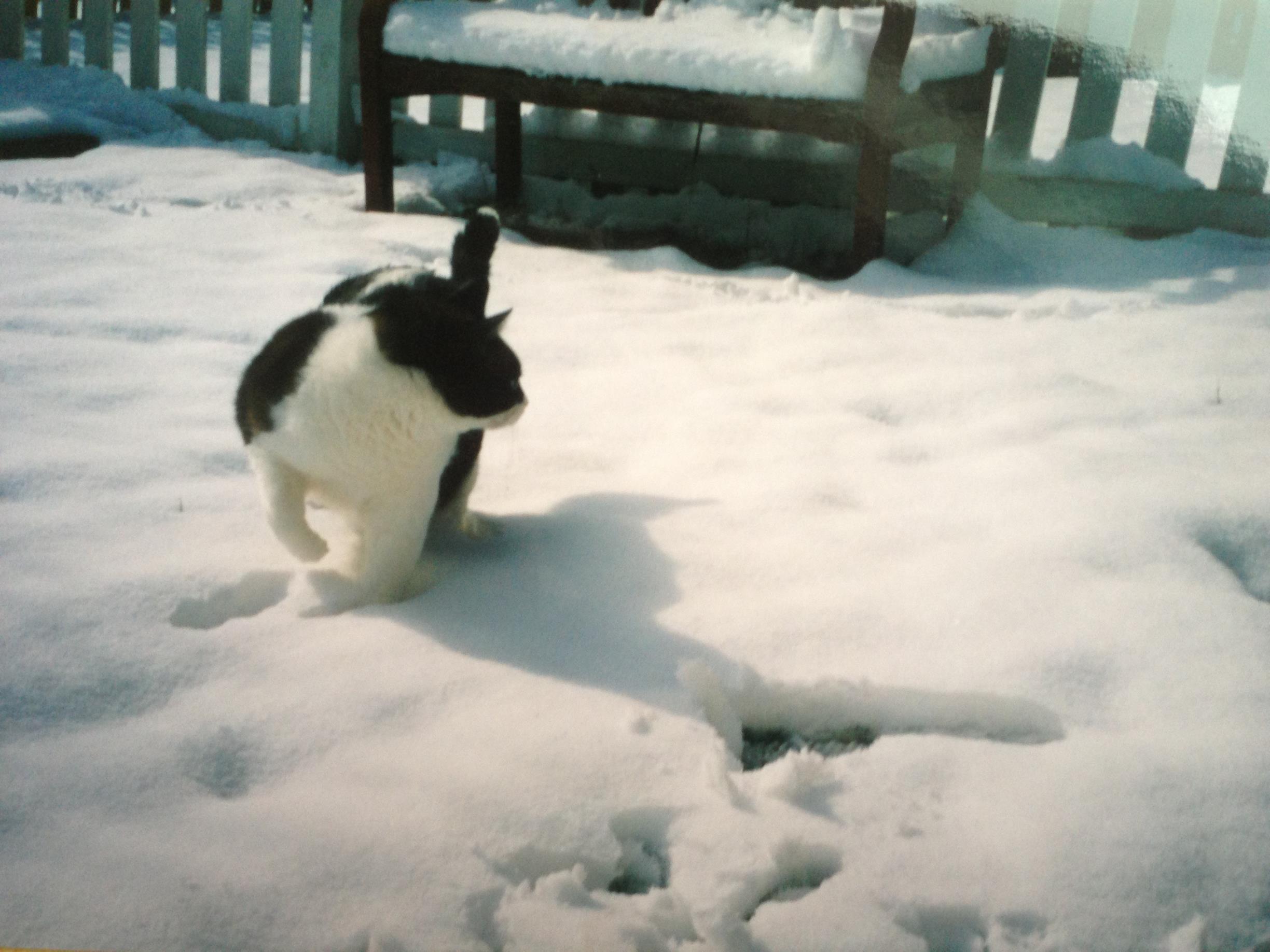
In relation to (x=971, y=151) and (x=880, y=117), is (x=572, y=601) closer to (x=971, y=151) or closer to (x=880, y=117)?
(x=880, y=117)

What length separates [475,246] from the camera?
1.89 metres

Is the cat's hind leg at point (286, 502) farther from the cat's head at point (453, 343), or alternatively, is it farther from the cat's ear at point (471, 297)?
the cat's ear at point (471, 297)

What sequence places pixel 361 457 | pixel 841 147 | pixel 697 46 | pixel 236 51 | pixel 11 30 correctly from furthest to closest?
pixel 11 30 → pixel 236 51 → pixel 841 147 → pixel 697 46 → pixel 361 457

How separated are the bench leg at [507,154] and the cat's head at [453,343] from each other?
2937mm

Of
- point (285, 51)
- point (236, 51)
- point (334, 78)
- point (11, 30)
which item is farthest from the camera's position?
point (11, 30)

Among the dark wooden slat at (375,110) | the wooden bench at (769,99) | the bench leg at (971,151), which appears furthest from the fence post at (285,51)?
the bench leg at (971,151)

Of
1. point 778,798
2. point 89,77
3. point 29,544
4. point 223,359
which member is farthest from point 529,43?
point 89,77

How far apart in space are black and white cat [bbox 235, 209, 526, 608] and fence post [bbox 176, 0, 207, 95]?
4222 millimetres

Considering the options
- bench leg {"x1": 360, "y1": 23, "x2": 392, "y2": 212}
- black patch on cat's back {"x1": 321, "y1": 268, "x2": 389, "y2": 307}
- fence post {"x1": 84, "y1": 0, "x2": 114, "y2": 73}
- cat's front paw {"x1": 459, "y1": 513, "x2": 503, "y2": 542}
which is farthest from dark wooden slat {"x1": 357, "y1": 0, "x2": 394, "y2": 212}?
fence post {"x1": 84, "y1": 0, "x2": 114, "y2": 73}

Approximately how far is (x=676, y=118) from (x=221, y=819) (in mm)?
2690

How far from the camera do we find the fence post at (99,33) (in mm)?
5293

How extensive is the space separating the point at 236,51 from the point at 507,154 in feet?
5.74

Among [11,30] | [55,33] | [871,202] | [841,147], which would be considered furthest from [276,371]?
[11,30]

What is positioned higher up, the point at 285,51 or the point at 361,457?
the point at 285,51
